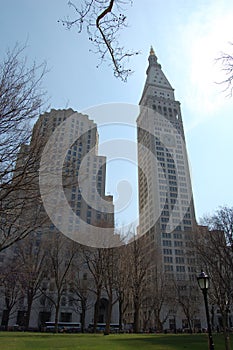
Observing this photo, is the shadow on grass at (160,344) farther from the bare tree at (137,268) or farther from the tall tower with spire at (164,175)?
the tall tower with spire at (164,175)

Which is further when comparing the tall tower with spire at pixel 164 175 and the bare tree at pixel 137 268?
the tall tower with spire at pixel 164 175

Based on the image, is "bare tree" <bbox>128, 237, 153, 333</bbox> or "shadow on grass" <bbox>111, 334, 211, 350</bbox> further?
"bare tree" <bbox>128, 237, 153, 333</bbox>

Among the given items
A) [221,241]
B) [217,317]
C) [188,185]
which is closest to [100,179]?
[188,185]

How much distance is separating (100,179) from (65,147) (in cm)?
7799

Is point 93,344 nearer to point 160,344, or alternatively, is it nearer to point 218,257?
point 160,344

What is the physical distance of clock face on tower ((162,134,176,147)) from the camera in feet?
356

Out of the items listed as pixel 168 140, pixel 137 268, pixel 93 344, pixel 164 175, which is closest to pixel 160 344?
pixel 93 344

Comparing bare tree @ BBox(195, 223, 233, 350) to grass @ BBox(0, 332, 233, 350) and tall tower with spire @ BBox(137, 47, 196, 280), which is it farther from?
tall tower with spire @ BBox(137, 47, 196, 280)

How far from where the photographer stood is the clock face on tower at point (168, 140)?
10838 cm

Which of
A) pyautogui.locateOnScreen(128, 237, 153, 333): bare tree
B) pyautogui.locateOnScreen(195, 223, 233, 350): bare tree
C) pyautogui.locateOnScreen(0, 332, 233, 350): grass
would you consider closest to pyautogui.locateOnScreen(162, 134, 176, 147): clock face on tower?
pyautogui.locateOnScreen(128, 237, 153, 333): bare tree

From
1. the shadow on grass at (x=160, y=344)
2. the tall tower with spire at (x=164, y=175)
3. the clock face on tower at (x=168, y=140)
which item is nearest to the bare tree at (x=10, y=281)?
the shadow on grass at (x=160, y=344)

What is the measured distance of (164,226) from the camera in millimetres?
91750

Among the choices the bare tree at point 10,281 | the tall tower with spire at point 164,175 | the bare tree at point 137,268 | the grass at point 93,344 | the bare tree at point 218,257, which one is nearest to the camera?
the grass at point 93,344

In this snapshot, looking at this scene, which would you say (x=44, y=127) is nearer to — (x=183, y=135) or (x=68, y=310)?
(x=68, y=310)
